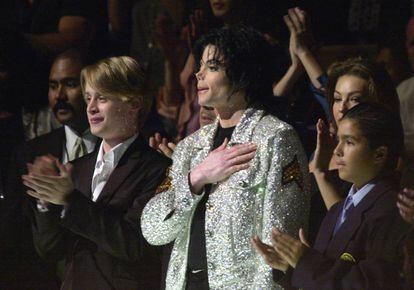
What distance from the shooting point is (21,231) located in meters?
3.70

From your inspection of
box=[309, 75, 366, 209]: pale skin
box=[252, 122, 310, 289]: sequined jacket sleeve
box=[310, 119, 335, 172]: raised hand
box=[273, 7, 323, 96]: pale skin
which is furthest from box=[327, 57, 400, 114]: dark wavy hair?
box=[252, 122, 310, 289]: sequined jacket sleeve

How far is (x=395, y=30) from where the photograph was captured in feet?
11.3

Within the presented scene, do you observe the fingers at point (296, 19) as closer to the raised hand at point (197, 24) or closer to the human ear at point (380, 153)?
the raised hand at point (197, 24)

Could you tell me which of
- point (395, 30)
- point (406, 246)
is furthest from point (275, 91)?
point (406, 246)

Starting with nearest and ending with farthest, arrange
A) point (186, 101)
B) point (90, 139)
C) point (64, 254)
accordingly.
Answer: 1. point (64, 254)
2. point (90, 139)
3. point (186, 101)

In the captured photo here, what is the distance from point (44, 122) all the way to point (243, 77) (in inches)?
52.7

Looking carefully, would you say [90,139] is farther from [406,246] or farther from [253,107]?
[406,246]

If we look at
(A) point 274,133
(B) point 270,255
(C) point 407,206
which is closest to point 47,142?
(A) point 274,133

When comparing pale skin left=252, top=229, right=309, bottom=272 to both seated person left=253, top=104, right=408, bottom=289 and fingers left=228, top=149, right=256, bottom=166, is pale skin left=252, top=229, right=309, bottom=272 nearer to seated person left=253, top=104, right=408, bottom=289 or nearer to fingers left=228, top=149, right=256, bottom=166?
seated person left=253, top=104, right=408, bottom=289

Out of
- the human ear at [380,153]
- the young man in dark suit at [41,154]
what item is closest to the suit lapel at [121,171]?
the young man in dark suit at [41,154]

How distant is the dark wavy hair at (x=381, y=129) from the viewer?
260 centimetres

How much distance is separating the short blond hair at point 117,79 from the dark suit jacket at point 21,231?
0.49 metres

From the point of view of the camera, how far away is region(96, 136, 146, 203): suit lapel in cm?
307

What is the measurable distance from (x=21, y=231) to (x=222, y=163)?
4.02 ft
